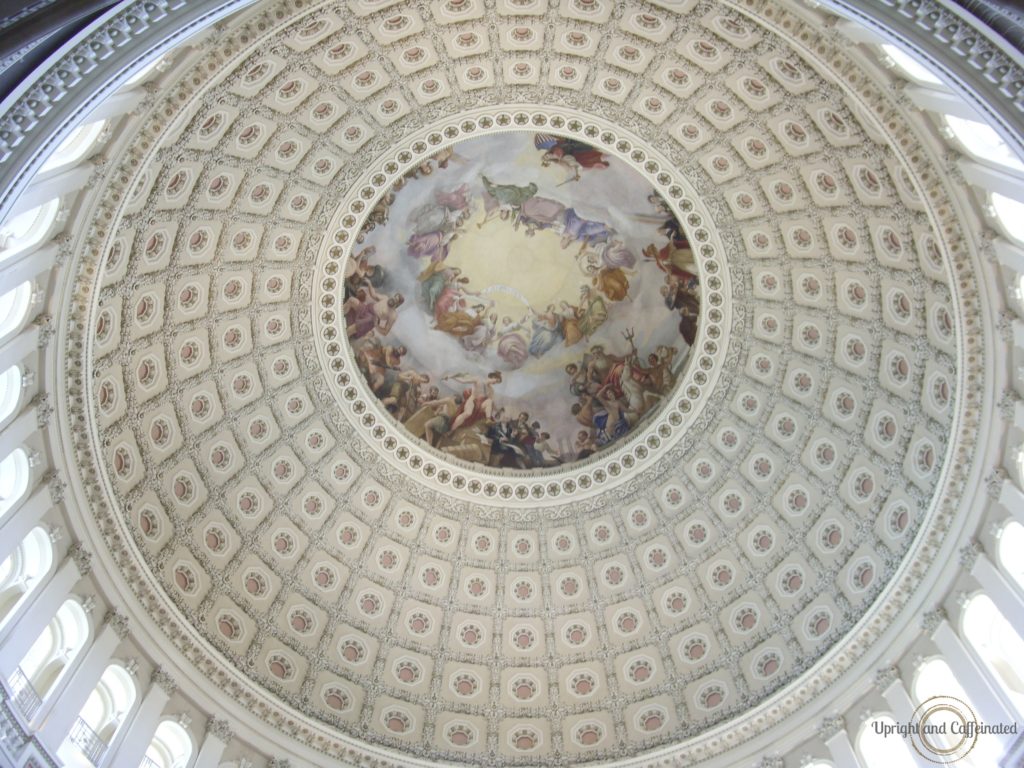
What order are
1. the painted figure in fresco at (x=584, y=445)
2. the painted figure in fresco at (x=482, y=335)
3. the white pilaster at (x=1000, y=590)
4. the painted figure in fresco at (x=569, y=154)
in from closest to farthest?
the white pilaster at (x=1000, y=590)
the painted figure in fresco at (x=569, y=154)
the painted figure in fresco at (x=584, y=445)
the painted figure in fresco at (x=482, y=335)

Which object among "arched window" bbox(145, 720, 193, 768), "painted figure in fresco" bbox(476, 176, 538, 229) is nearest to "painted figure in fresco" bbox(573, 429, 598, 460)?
"painted figure in fresco" bbox(476, 176, 538, 229)

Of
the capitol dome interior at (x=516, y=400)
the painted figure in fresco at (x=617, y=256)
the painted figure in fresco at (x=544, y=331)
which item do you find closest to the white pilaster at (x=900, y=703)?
the capitol dome interior at (x=516, y=400)

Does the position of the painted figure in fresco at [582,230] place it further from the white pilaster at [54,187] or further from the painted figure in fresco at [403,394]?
the white pilaster at [54,187]

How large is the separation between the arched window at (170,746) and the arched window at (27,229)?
34.7 feet

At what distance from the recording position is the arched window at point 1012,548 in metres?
18.0

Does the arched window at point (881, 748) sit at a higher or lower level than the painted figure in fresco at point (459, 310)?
lower

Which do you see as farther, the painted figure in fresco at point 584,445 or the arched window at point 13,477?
the painted figure in fresco at point 584,445

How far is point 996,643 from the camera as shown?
1834 cm

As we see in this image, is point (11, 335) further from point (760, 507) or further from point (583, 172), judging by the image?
point (760, 507)

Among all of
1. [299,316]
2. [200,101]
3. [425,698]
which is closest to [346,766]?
[425,698]

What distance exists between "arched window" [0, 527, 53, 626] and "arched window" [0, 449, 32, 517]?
0.88 meters

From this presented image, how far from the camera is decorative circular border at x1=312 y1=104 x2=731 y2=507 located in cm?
2578

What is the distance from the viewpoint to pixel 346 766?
2306 cm

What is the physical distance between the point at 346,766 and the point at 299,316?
40.0ft
